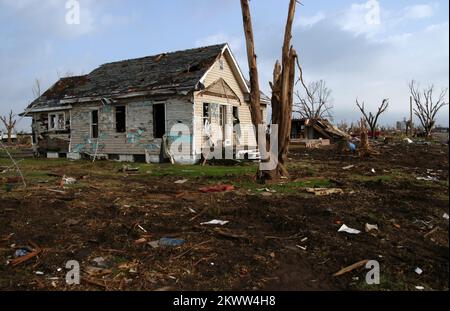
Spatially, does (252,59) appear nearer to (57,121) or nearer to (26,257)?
(26,257)

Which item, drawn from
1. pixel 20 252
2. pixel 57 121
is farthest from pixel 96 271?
pixel 57 121

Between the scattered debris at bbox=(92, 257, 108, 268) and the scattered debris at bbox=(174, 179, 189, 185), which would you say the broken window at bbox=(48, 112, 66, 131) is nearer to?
the scattered debris at bbox=(174, 179, 189, 185)

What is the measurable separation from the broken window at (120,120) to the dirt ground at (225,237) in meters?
8.96

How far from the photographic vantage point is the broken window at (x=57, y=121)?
65.5 ft

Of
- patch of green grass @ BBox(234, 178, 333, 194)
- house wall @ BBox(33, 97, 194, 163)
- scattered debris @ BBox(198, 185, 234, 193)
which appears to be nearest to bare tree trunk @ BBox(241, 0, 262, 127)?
patch of green grass @ BBox(234, 178, 333, 194)

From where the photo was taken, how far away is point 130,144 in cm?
1731

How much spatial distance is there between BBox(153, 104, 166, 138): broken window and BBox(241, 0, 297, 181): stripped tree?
721cm

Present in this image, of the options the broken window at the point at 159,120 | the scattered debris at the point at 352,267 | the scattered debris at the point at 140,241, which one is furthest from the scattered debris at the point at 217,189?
the broken window at the point at 159,120

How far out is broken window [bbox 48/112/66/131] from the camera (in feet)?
65.5

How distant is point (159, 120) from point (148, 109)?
945 millimetres

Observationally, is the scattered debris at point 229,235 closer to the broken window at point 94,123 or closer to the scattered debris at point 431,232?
the scattered debris at point 431,232
